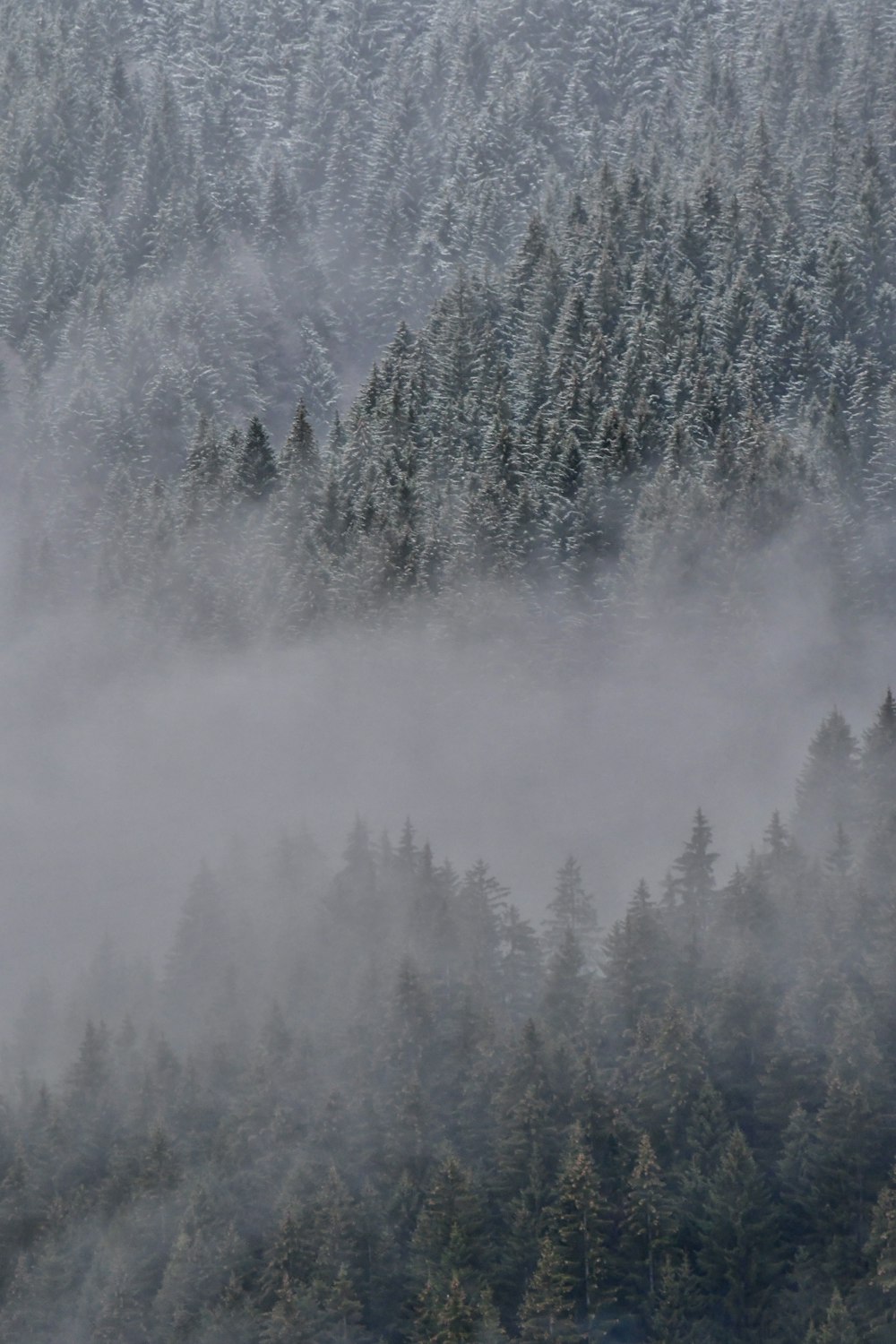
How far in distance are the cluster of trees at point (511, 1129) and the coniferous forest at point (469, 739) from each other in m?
0.22

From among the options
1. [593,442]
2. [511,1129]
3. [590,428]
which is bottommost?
[511,1129]

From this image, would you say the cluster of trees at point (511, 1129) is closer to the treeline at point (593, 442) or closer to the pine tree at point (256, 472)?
the treeline at point (593, 442)

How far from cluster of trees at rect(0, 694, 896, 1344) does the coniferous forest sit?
220mm

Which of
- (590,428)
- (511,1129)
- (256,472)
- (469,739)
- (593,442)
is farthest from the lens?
(256,472)

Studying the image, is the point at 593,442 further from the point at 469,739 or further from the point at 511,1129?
the point at 511,1129

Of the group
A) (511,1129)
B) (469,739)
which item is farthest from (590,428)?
(511,1129)

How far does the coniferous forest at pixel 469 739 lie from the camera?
6988cm

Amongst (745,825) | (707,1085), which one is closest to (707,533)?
(745,825)

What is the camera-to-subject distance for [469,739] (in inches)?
4892

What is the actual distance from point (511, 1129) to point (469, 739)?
174ft

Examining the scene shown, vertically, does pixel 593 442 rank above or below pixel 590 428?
below

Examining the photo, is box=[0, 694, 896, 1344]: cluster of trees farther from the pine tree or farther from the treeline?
the pine tree

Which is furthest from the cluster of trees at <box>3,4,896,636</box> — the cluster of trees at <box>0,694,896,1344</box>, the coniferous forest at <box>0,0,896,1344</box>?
the cluster of trees at <box>0,694,896,1344</box>

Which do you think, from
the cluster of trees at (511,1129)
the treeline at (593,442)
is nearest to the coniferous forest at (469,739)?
the cluster of trees at (511,1129)
